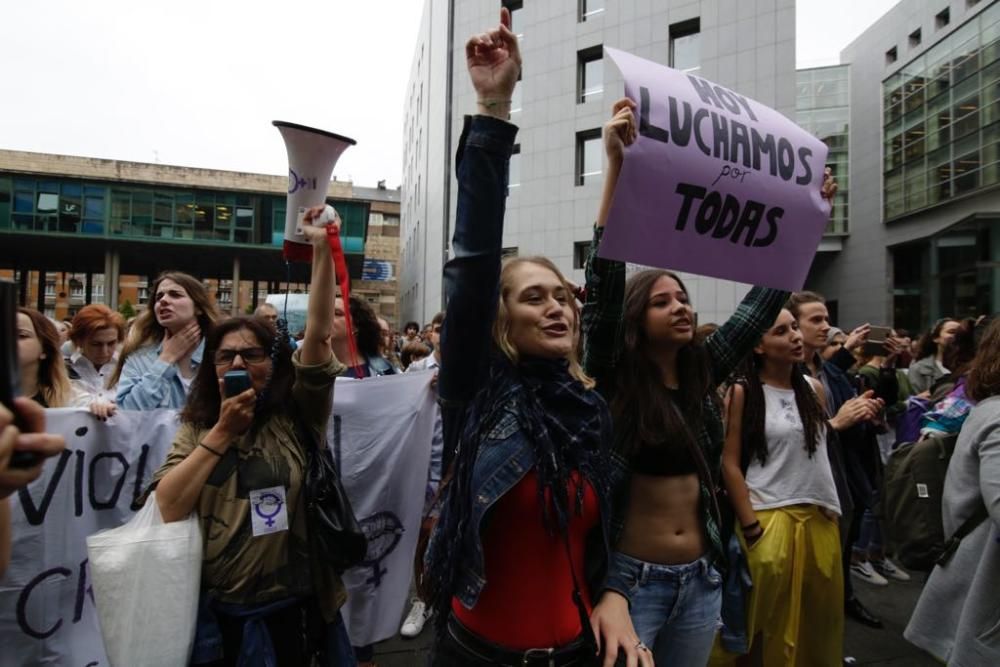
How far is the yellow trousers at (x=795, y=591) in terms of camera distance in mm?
2678

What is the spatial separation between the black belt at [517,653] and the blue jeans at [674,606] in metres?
0.44

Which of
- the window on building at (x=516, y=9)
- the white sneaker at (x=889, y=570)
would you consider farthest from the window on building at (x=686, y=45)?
the white sneaker at (x=889, y=570)

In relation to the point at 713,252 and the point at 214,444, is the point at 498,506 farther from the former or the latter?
the point at 713,252

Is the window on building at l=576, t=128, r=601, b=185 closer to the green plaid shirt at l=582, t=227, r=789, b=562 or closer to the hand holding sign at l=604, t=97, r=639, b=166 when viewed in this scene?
the green plaid shirt at l=582, t=227, r=789, b=562

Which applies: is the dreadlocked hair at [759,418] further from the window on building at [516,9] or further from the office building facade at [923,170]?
the window on building at [516,9]

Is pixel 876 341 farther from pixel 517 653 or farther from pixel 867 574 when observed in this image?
pixel 517 653

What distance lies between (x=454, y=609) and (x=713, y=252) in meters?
1.46

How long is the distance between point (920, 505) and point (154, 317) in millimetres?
3848

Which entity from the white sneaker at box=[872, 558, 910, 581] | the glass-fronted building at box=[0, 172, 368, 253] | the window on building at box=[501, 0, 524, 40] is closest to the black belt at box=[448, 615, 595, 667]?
the white sneaker at box=[872, 558, 910, 581]

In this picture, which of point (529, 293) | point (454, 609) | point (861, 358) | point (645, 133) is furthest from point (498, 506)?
point (861, 358)

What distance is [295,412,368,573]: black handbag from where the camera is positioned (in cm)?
208

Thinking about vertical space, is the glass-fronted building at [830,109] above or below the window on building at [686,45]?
above

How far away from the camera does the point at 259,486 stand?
80.0 inches

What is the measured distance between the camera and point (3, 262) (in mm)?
38031
